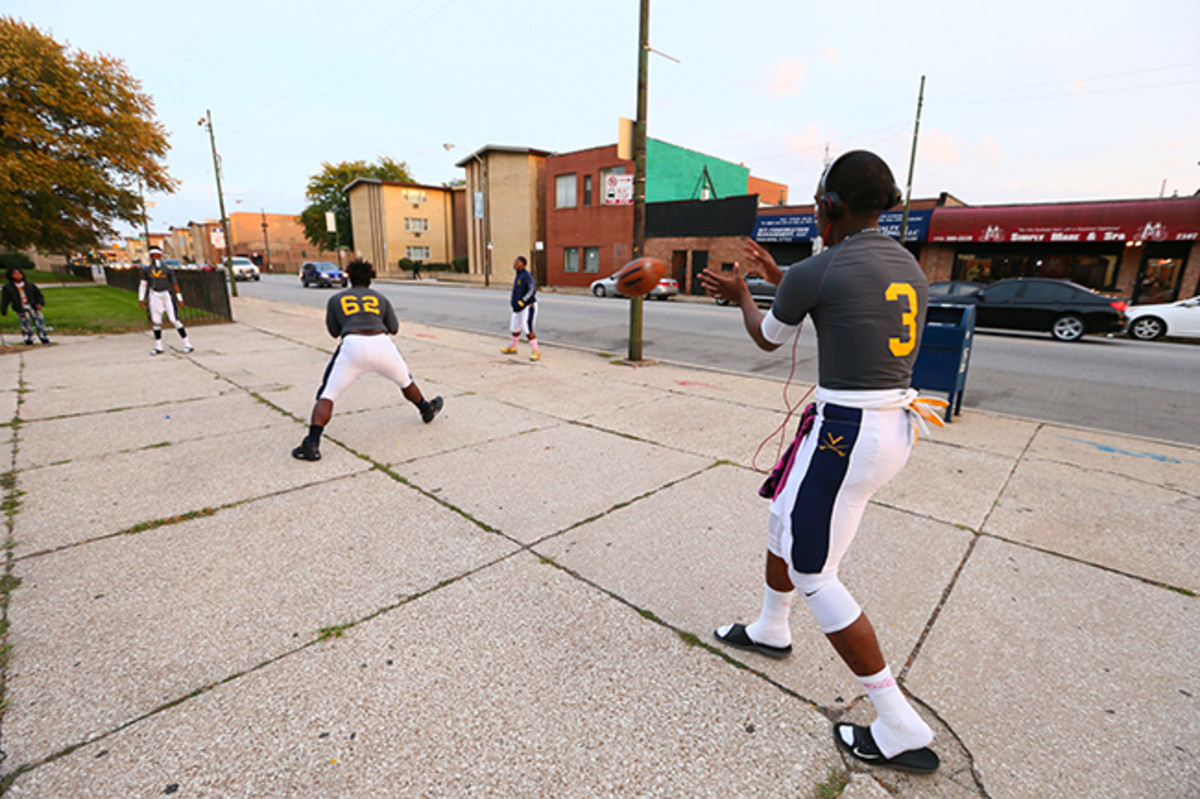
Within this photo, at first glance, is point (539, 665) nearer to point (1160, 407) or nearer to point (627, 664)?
point (627, 664)

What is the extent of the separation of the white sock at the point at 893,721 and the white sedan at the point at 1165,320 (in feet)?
61.5

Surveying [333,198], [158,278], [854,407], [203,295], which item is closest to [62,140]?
[203,295]

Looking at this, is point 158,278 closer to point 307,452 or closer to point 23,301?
point 23,301

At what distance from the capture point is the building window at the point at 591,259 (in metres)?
37.5

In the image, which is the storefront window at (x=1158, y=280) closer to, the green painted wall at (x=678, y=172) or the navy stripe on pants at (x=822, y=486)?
the green painted wall at (x=678, y=172)

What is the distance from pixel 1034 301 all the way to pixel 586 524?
1613cm

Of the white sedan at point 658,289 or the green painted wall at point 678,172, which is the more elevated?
the green painted wall at point 678,172

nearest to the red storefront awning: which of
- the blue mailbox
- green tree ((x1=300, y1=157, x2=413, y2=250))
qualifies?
the blue mailbox

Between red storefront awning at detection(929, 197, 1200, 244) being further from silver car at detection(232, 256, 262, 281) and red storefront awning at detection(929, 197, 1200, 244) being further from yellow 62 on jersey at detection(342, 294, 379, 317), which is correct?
silver car at detection(232, 256, 262, 281)

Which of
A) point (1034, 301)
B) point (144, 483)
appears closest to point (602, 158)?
point (1034, 301)

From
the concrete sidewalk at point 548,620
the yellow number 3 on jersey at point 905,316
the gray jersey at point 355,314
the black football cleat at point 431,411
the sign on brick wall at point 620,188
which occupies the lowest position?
the concrete sidewalk at point 548,620

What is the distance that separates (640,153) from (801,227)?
847 inches

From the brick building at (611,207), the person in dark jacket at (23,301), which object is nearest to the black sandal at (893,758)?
the person in dark jacket at (23,301)

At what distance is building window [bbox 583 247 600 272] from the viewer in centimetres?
3753
